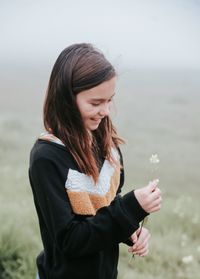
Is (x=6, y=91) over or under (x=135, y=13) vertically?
under

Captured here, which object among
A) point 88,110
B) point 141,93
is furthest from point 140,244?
point 141,93

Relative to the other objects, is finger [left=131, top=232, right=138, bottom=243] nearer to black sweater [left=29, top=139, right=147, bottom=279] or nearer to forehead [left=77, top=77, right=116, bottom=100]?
black sweater [left=29, top=139, right=147, bottom=279]

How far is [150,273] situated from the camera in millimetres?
1493

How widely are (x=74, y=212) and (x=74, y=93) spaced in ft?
0.68

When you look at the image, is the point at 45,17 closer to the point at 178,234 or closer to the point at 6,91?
the point at 6,91

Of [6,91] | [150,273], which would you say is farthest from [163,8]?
[150,273]

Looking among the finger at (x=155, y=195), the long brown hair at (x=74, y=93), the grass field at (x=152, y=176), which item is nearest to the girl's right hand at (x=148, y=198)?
the finger at (x=155, y=195)

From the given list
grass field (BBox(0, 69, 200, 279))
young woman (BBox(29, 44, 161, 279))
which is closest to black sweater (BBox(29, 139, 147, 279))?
young woman (BBox(29, 44, 161, 279))

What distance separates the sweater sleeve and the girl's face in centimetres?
Result: 11

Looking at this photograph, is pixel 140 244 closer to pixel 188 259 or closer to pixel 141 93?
pixel 188 259

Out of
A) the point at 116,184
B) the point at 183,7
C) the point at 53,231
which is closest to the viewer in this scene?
the point at 53,231

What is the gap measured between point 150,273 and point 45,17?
0.83 m

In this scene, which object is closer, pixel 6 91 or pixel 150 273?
pixel 150 273

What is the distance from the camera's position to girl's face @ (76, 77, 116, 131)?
87cm
